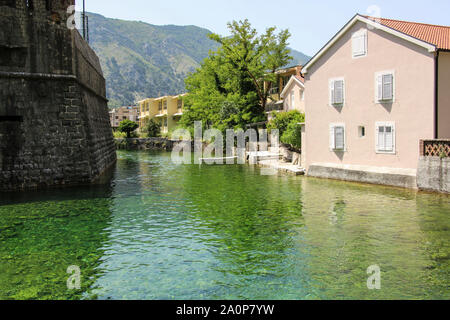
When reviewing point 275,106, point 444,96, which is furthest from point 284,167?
point 275,106

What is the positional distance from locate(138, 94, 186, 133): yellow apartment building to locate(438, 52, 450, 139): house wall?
6065cm

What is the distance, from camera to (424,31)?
22.8 m

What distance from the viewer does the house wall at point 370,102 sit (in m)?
20.4

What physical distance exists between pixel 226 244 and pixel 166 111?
239 feet

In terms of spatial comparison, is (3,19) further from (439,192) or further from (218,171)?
(439,192)

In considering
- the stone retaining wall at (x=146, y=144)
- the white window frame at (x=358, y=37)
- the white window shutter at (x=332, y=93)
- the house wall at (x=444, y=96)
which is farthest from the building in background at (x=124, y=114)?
the house wall at (x=444, y=96)

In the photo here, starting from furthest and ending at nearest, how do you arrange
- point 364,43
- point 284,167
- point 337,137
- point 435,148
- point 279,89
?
1. point 279,89
2. point 284,167
3. point 337,137
4. point 364,43
5. point 435,148

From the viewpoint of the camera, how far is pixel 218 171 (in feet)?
104

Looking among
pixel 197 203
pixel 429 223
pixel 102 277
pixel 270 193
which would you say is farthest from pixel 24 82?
pixel 429 223

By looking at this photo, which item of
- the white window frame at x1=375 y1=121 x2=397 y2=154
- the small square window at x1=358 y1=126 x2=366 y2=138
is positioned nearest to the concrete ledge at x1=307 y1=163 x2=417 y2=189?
the white window frame at x1=375 y1=121 x2=397 y2=154

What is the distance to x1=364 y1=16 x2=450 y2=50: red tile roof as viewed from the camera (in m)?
21.1

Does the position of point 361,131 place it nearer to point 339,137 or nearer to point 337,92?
point 339,137

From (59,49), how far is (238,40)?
2812 centimetres

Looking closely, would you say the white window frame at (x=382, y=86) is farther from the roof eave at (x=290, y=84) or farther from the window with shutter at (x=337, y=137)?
the roof eave at (x=290, y=84)
